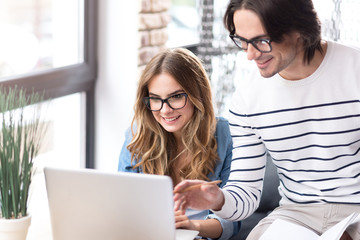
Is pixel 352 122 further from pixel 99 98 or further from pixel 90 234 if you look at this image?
pixel 99 98

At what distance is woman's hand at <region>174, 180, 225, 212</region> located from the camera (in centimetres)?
169

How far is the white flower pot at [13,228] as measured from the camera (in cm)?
170

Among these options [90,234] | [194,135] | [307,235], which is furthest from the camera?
[194,135]

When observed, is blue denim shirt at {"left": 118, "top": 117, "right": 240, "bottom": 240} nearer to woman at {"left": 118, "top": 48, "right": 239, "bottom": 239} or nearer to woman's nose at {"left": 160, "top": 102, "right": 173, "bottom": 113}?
woman at {"left": 118, "top": 48, "right": 239, "bottom": 239}

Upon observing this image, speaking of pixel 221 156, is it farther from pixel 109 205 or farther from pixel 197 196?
pixel 109 205

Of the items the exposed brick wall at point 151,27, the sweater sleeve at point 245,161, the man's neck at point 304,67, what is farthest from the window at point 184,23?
the man's neck at point 304,67

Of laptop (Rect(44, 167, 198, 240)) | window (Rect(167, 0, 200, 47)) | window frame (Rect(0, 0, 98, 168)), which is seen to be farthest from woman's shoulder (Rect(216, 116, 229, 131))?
window (Rect(167, 0, 200, 47))

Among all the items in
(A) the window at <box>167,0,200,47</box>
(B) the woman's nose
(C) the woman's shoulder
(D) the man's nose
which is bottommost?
(C) the woman's shoulder

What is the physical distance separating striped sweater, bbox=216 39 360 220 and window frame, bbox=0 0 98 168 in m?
1.13

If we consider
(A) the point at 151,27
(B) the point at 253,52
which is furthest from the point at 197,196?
(A) the point at 151,27

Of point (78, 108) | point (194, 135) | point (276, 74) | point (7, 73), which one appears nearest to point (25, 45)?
point (7, 73)

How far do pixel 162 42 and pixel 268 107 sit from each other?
1.50 metres

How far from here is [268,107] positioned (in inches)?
80.5

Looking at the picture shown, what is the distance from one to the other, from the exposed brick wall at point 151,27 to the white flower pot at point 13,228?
1654 mm
